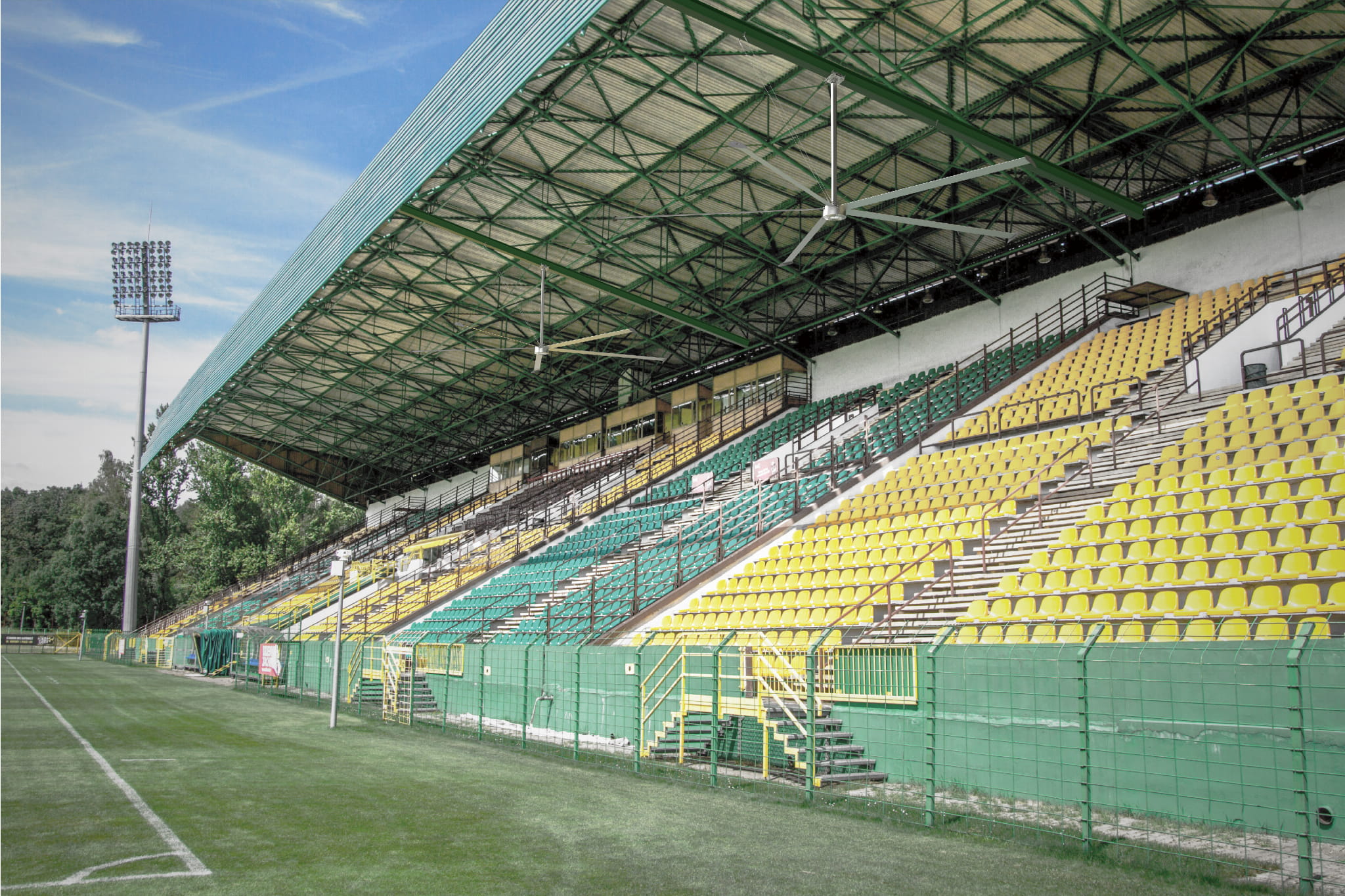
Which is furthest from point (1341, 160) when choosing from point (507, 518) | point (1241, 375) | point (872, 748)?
point (507, 518)

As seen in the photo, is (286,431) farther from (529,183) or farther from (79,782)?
(79,782)

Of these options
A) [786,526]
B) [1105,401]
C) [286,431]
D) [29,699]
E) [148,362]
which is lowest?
[29,699]

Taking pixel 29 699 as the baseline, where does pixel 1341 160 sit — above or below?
above

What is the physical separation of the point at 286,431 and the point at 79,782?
4432 centimetres

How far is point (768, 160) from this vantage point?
73.4 feet

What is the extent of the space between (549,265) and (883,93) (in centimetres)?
1140

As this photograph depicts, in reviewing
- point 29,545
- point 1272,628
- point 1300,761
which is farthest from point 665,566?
point 29,545

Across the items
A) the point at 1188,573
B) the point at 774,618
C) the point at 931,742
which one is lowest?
the point at 931,742

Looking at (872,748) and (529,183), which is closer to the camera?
(872,748)

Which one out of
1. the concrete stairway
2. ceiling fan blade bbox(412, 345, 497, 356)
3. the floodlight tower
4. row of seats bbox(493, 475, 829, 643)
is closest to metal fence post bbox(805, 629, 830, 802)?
the concrete stairway

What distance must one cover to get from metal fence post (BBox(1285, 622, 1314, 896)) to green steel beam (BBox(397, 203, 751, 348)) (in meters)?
21.0

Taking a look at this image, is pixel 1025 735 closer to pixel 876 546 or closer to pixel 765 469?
pixel 876 546

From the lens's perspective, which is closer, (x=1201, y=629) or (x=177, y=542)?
(x=1201, y=629)

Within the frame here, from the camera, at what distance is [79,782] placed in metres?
10.6
